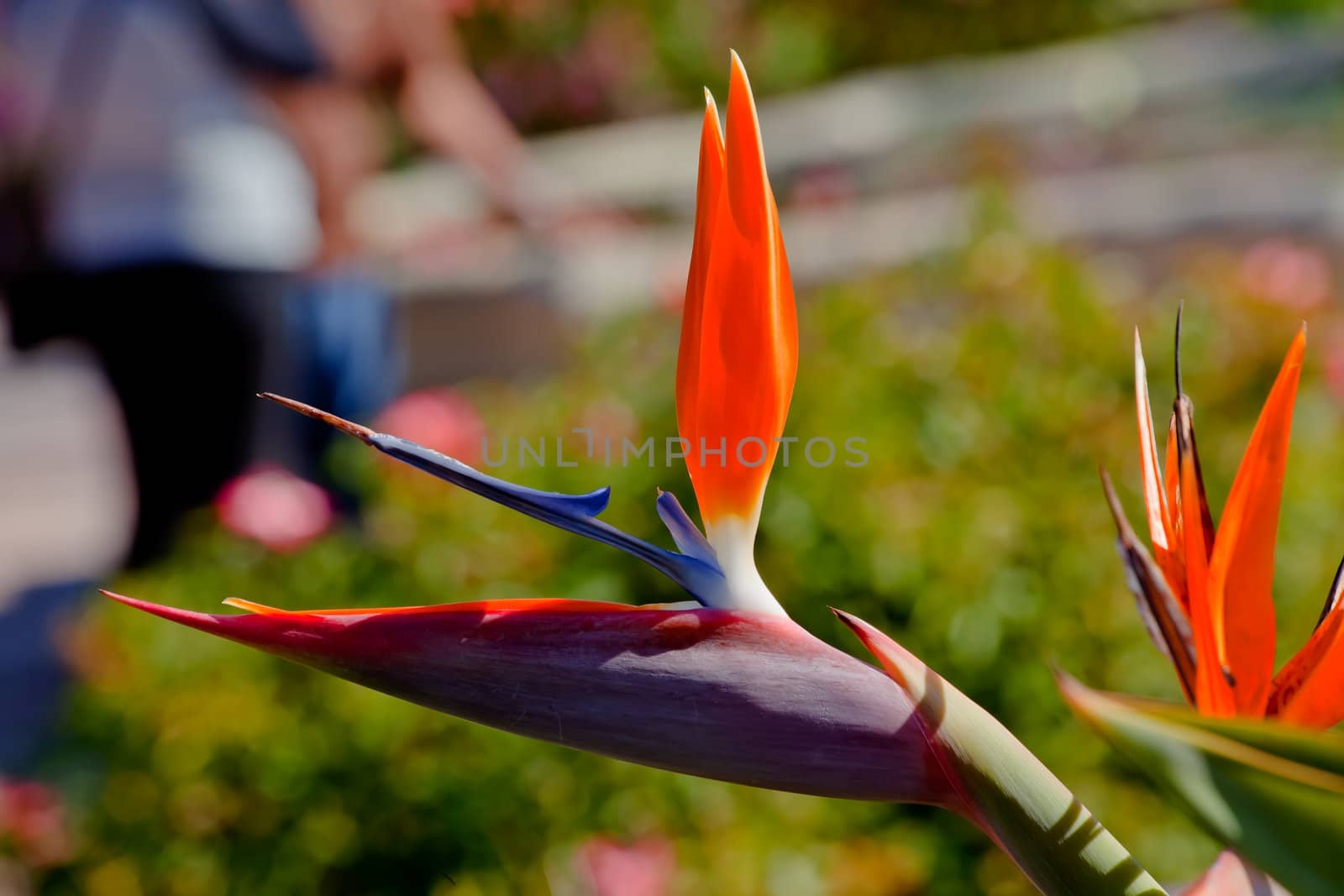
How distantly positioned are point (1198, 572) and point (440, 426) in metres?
1.16

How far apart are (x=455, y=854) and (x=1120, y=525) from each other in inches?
32.8

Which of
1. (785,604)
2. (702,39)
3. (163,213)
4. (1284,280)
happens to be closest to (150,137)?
(163,213)

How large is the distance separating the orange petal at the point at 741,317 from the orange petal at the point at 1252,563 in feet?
0.42

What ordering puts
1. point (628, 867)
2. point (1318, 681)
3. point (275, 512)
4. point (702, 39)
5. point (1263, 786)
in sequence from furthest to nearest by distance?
point (702, 39), point (275, 512), point (628, 867), point (1318, 681), point (1263, 786)

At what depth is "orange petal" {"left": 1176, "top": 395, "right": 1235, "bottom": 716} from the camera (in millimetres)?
342

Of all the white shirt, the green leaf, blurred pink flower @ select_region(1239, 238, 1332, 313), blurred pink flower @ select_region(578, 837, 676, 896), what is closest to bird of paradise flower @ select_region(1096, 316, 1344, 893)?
the green leaf

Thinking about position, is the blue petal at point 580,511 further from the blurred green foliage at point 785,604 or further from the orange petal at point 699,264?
the blurred green foliage at point 785,604

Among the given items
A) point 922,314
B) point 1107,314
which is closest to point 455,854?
point 1107,314

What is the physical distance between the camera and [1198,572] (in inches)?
13.7

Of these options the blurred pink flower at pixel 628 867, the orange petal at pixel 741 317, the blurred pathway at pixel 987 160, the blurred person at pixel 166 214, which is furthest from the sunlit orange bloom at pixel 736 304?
the blurred pathway at pixel 987 160

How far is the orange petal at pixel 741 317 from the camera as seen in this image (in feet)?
1.09

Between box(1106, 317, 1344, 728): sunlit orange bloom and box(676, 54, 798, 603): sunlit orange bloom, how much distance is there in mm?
97

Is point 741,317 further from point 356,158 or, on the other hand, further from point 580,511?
point 356,158

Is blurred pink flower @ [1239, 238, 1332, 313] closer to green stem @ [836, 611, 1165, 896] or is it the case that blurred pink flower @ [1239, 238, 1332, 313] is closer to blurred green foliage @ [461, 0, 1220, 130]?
green stem @ [836, 611, 1165, 896]
